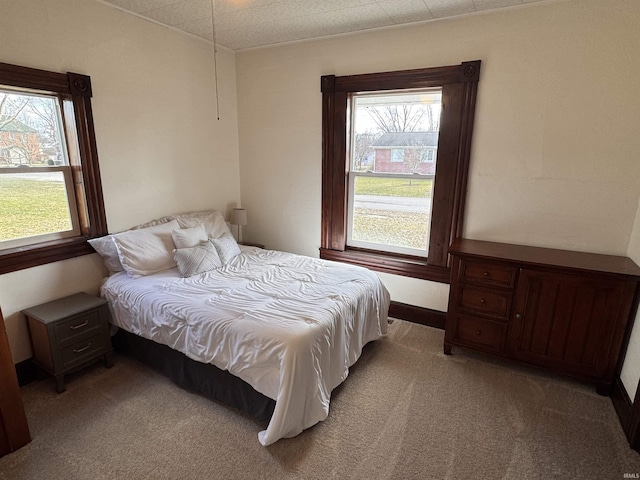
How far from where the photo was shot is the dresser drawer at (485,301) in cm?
259

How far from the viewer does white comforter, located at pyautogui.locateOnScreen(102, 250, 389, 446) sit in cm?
195

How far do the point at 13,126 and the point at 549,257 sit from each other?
3.83 metres

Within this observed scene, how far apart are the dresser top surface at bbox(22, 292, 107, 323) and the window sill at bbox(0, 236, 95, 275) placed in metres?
0.30

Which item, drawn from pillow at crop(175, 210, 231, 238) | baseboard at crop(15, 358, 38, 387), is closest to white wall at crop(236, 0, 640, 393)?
pillow at crop(175, 210, 231, 238)

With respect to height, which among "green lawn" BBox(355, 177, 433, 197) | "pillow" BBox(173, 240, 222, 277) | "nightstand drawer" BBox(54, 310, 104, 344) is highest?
"green lawn" BBox(355, 177, 433, 197)

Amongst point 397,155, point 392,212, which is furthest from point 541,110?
point 392,212

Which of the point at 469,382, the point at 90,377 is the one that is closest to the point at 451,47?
the point at 469,382

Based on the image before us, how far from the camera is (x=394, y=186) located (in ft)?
11.1

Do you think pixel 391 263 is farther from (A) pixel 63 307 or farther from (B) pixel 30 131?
(B) pixel 30 131

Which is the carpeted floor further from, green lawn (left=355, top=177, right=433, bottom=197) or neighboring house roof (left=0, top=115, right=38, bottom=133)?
neighboring house roof (left=0, top=115, right=38, bottom=133)

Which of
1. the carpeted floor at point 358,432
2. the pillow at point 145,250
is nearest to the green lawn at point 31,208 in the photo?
the pillow at point 145,250

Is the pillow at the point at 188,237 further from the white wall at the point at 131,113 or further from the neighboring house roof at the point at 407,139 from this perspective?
the neighboring house roof at the point at 407,139

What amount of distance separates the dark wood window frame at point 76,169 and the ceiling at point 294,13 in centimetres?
74

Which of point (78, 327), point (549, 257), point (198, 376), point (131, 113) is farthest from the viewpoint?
point (131, 113)
